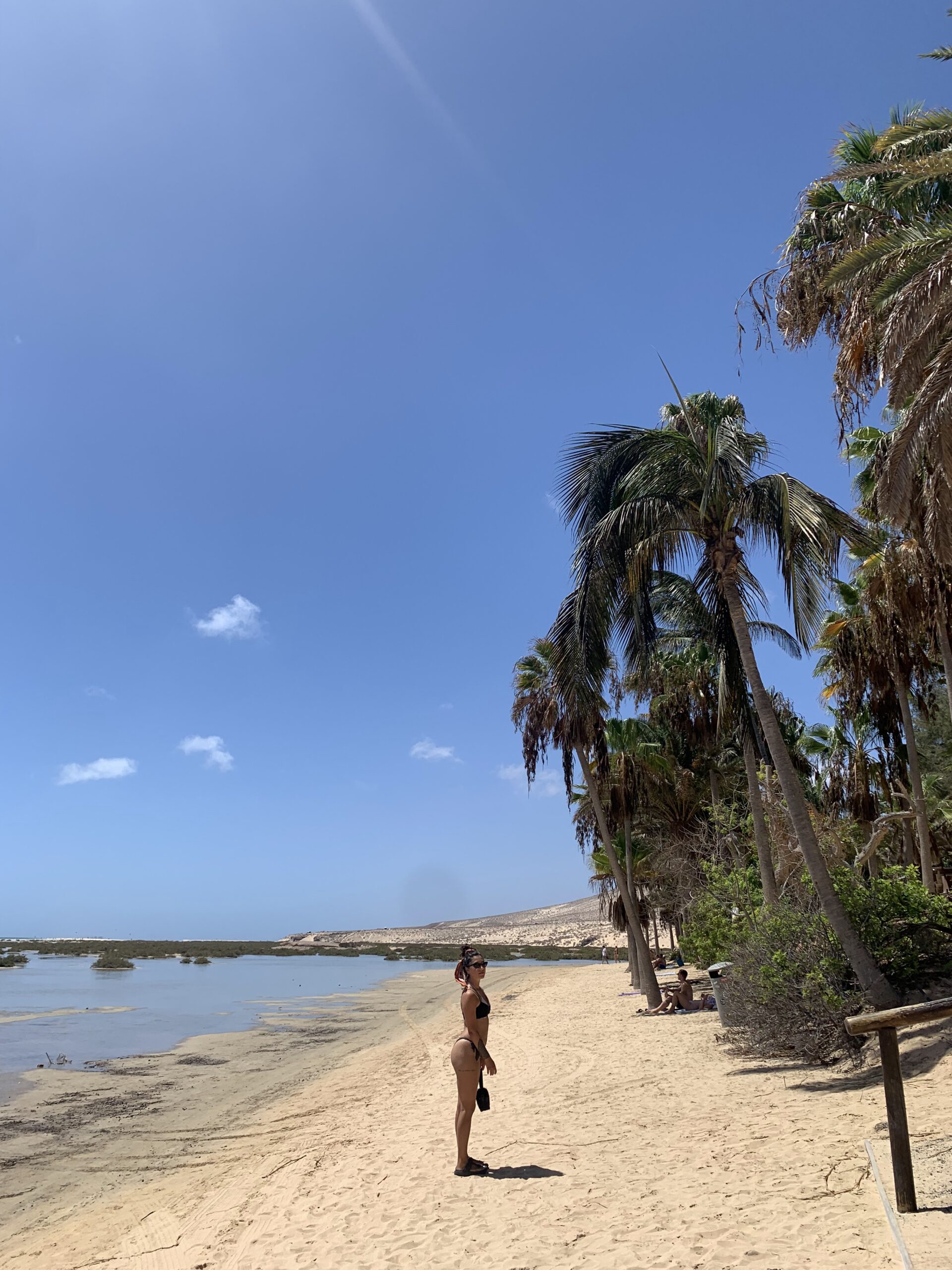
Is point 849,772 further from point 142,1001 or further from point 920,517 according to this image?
point 142,1001

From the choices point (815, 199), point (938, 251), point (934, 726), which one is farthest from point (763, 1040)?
point (934, 726)

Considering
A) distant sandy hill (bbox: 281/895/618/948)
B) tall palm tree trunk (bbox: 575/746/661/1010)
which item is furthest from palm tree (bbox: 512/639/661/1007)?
distant sandy hill (bbox: 281/895/618/948)

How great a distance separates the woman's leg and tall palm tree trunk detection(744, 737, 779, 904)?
701 cm

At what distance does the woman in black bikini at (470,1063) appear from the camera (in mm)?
6766

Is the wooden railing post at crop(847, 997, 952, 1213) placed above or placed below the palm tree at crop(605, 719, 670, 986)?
below

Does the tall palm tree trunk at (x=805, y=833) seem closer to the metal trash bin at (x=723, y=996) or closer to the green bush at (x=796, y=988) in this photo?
the green bush at (x=796, y=988)

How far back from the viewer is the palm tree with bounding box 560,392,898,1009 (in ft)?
35.8

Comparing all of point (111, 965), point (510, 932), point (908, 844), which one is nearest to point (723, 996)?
point (908, 844)

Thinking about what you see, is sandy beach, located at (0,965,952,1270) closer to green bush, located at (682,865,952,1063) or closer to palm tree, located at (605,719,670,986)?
green bush, located at (682,865,952,1063)

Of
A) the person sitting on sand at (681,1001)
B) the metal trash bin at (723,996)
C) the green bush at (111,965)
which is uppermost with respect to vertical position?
the metal trash bin at (723,996)

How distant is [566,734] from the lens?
65.1 ft

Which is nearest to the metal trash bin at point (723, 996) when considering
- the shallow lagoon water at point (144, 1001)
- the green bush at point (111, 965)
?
the shallow lagoon water at point (144, 1001)

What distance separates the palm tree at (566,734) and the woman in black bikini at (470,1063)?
751cm

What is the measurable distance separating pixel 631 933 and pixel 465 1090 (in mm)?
19171
